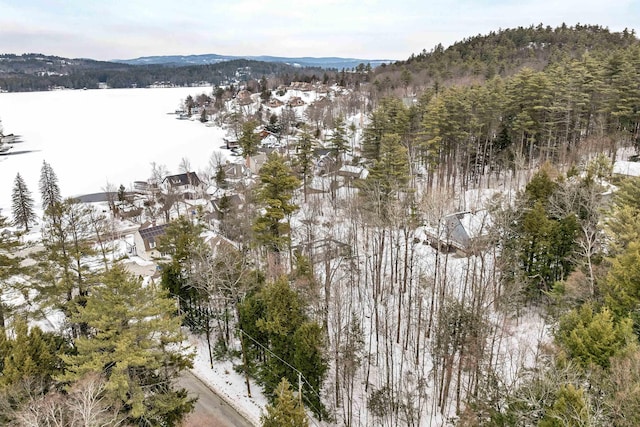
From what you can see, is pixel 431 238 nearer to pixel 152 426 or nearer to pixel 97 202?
pixel 152 426

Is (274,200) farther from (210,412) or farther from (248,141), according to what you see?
(248,141)

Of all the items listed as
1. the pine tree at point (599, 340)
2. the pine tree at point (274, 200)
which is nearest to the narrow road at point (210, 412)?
the pine tree at point (274, 200)

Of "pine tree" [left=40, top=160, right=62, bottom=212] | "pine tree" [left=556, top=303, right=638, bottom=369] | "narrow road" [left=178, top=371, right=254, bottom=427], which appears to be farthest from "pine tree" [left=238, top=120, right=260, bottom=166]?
"pine tree" [left=556, top=303, right=638, bottom=369]

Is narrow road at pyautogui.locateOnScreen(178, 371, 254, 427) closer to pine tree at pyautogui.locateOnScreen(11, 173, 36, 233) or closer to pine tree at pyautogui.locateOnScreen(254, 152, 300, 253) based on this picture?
pine tree at pyautogui.locateOnScreen(254, 152, 300, 253)

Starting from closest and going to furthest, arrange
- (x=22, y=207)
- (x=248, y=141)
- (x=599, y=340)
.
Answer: (x=599, y=340), (x=22, y=207), (x=248, y=141)

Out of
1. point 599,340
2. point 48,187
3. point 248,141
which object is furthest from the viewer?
point 248,141

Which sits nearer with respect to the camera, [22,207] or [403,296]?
[403,296]

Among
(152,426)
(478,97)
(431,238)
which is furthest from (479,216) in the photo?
(152,426)

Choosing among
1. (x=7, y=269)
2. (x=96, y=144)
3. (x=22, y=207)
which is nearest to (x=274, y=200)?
(x=7, y=269)
